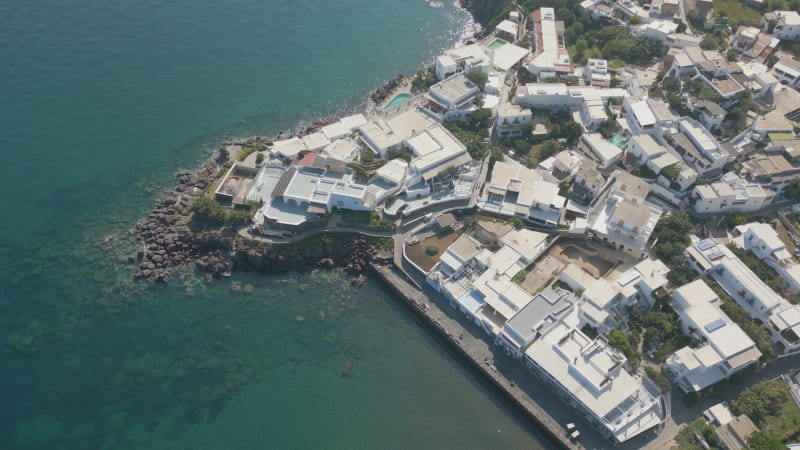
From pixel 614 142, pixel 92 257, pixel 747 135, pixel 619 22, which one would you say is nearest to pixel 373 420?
pixel 92 257

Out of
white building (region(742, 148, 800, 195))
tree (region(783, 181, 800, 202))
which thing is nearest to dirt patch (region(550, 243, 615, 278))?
white building (region(742, 148, 800, 195))

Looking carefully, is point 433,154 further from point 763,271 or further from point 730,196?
point 763,271

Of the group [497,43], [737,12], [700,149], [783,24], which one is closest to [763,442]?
[700,149]

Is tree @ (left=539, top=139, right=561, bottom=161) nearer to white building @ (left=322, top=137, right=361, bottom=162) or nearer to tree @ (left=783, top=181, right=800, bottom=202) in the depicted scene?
white building @ (left=322, top=137, right=361, bottom=162)

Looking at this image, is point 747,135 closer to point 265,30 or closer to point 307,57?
point 307,57

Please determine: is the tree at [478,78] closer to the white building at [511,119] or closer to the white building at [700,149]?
the white building at [511,119]

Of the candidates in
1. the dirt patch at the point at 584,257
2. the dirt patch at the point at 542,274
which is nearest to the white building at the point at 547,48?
the dirt patch at the point at 584,257
